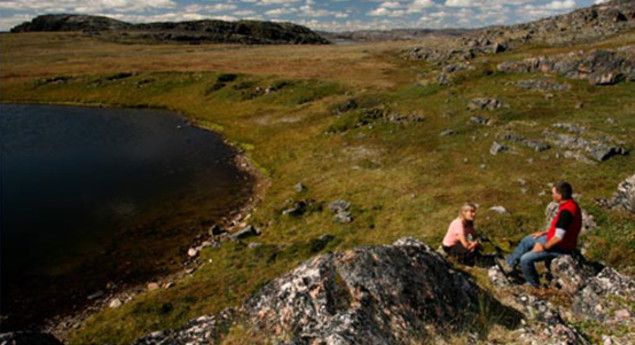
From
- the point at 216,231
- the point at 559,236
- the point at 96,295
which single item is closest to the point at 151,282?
the point at 96,295

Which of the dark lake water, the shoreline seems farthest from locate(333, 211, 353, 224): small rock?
the dark lake water

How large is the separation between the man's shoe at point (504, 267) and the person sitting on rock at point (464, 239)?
2.98 ft

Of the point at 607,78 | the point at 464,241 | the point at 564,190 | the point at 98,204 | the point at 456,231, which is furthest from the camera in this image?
the point at 607,78

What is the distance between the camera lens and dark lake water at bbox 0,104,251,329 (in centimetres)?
2208

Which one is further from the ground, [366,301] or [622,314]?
[366,301]

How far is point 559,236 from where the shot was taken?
42.6ft

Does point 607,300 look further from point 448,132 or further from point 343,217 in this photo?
point 448,132

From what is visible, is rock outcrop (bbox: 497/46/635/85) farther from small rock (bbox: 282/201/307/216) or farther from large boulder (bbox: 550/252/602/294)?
large boulder (bbox: 550/252/602/294)

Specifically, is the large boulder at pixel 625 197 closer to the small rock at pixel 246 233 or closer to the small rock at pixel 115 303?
the small rock at pixel 246 233

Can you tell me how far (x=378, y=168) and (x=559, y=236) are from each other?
22249mm

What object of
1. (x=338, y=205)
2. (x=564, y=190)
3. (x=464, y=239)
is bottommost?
(x=338, y=205)

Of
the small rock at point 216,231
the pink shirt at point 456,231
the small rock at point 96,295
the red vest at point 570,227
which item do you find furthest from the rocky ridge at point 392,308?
the small rock at point 216,231

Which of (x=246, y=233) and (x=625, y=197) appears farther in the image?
(x=246, y=233)

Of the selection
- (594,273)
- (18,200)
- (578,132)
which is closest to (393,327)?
(594,273)
